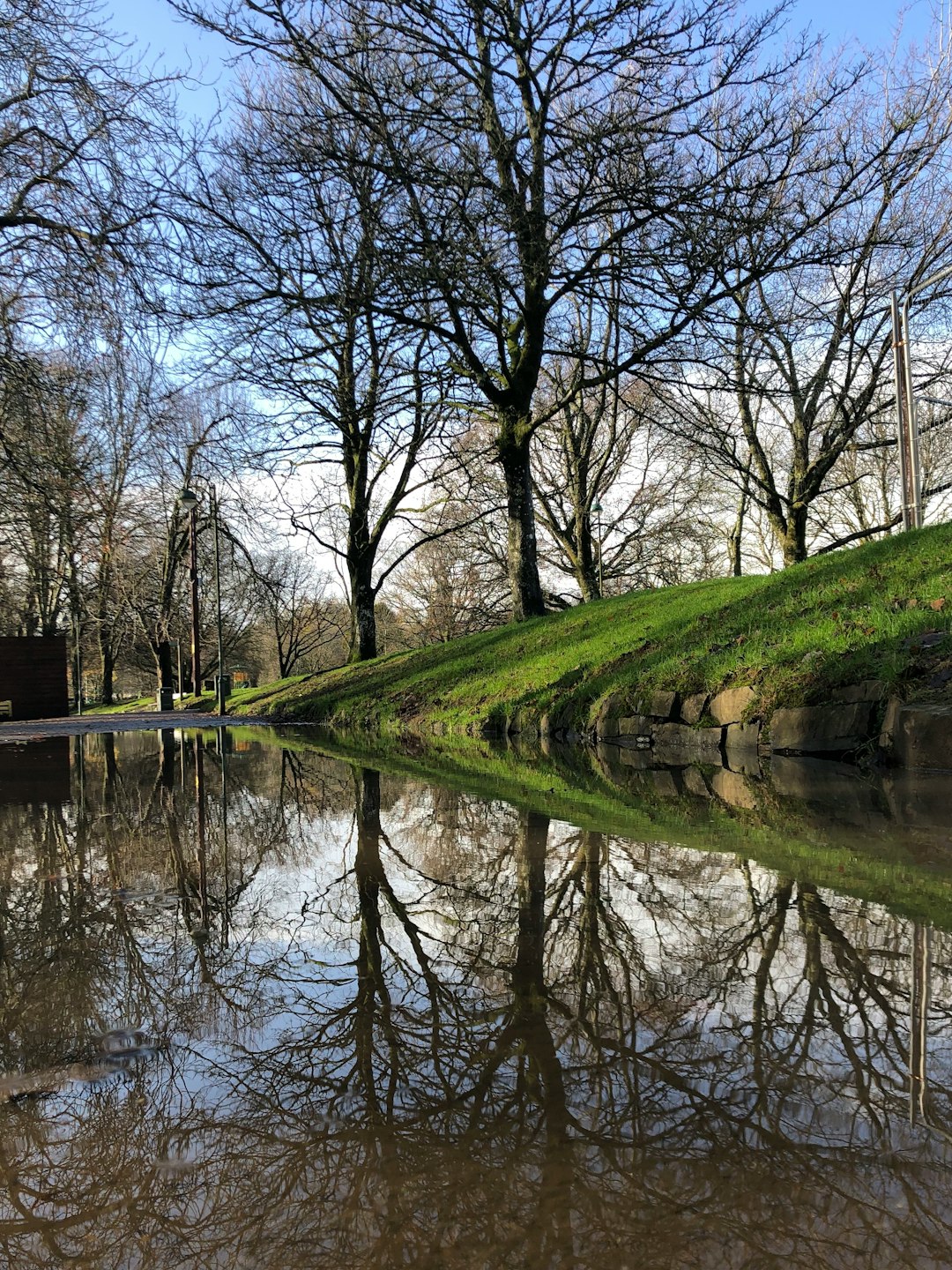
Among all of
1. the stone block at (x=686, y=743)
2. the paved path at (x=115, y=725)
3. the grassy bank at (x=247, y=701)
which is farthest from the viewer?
the grassy bank at (x=247, y=701)

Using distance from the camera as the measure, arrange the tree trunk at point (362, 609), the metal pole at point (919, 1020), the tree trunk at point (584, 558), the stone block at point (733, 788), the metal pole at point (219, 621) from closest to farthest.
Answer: the metal pole at point (919, 1020), the stone block at point (733, 788), the metal pole at point (219, 621), the tree trunk at point (362, 609), the tree trunk at point (584, 558)

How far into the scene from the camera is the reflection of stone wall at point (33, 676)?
25891 millimetres

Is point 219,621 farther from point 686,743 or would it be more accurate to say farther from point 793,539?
point 686,743

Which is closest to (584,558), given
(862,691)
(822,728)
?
(822,728)

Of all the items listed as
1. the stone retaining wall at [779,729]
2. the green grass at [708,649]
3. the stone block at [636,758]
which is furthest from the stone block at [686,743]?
the green grass at [708,649]

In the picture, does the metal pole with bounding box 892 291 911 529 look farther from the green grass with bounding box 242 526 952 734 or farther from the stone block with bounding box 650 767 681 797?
the stone block with bounding box 650 767 681 797

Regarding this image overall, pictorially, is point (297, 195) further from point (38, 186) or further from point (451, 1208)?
point (451, 1208)

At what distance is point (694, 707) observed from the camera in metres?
9.26

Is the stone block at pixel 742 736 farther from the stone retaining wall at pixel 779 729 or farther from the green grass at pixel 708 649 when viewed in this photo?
the green grass at pixel 708 649

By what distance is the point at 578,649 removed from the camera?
545 inches

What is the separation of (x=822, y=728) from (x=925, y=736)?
1136 millimetres

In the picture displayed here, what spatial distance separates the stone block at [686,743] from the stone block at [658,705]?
0.12 m

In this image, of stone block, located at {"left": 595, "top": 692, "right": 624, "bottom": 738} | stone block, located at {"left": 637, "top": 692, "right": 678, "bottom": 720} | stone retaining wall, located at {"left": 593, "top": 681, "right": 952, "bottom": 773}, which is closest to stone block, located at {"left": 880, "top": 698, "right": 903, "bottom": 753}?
stone retaining wall, located at {"left": 593, "top": 681, "right": 952, "bottom": 773}

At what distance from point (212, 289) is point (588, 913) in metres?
10.7
